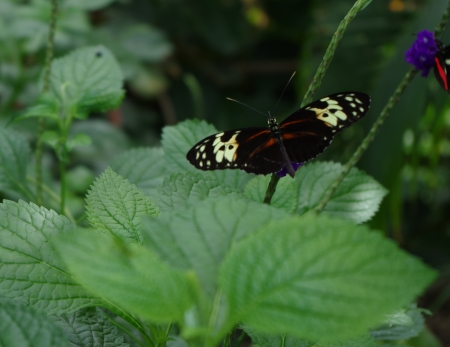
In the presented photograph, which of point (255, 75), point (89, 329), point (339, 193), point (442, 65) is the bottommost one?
point (255, 75)

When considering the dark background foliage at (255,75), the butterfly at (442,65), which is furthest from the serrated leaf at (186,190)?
the dark background foliage at (255,75)

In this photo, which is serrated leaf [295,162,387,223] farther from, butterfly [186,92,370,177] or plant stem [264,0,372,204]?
plant stem [264,0,372,204]

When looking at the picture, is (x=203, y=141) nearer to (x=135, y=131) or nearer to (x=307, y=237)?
(x=307, y=237)

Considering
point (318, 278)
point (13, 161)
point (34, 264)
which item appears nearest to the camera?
point (318, 278)

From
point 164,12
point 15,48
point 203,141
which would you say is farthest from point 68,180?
point 164,12

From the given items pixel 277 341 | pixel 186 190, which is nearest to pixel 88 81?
pixel 186 190

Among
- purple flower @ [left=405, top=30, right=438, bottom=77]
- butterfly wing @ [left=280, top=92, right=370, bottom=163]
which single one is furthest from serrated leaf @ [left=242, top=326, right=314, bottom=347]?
purple flower @ [left=405, top=30, right=438, bottom=77]

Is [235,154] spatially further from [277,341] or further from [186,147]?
[277,341]
